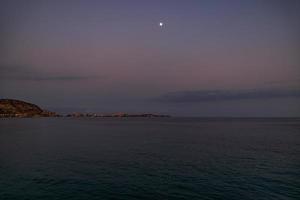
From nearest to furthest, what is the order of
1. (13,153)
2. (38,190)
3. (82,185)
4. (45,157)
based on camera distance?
1. (38,190)
2. (82,185)
3. (45,157)
4. (13,153)

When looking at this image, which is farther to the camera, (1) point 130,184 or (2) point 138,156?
(2) point 138,156

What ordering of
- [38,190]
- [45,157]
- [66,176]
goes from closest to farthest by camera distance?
[38,190] → [66,176] → [45,157]

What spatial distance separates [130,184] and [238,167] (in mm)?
19374

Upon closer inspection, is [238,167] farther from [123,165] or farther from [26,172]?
[26,172]

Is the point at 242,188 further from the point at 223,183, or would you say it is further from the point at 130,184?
the point at 130,184

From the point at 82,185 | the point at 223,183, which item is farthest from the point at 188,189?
the point at 82,185

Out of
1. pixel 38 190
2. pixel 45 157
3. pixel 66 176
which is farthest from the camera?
pixel 45 157

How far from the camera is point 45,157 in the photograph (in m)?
53.6

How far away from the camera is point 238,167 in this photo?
148 ft

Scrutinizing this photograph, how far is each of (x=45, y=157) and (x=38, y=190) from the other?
77.4 ft

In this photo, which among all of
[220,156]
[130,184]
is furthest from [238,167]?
[130,184]

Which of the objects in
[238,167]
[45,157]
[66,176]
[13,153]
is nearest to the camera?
[66,176]

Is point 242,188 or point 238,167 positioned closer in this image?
point 242,188

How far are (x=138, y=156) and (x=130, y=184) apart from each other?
21.4 meters
